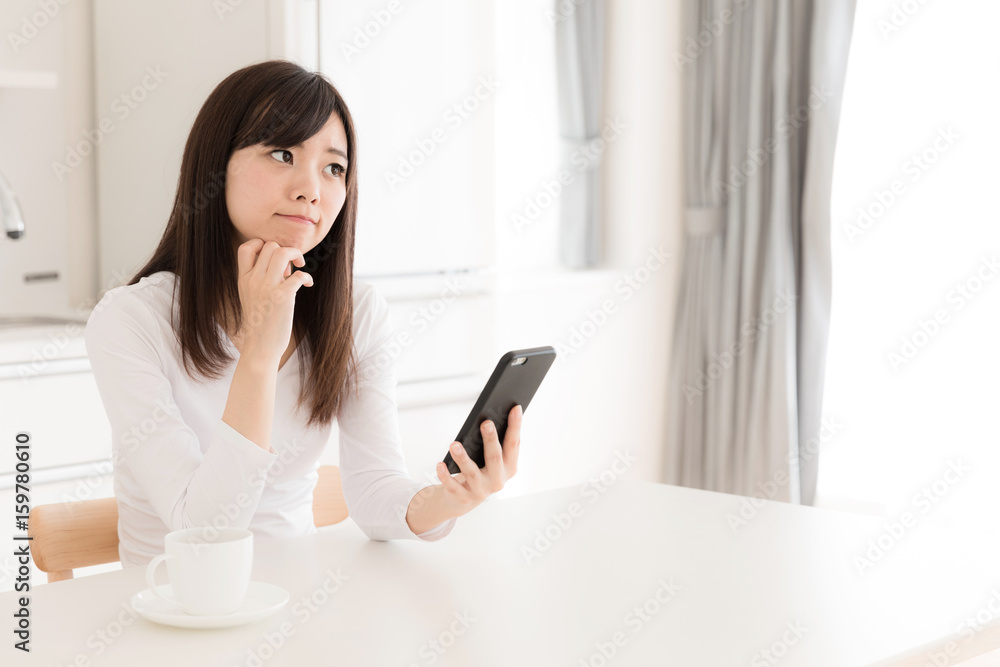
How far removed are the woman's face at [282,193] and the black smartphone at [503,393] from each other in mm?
404

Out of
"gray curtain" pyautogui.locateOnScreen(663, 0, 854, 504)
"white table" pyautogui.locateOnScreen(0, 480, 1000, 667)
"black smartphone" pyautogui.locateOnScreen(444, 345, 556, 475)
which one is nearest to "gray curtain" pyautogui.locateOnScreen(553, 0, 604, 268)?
"gray curtain" pyautogui.locateOnScreen(663, 0, 854, 504)

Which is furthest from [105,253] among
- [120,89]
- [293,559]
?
[293,559]

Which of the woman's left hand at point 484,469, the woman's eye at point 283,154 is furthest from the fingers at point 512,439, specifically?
the woman's eye at point 283,154

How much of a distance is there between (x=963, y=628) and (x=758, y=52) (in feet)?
7.30

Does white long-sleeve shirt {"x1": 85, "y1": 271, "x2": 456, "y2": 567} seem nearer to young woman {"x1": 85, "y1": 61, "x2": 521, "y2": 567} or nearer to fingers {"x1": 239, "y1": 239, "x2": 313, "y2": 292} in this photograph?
young woman {"x1": 85, "y1": 61, "x2": 521, "y2": 567}

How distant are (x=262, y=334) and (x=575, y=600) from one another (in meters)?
0.47

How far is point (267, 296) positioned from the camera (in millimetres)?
1161

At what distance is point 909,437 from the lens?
101 inches

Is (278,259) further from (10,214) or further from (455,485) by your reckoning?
(10,214)

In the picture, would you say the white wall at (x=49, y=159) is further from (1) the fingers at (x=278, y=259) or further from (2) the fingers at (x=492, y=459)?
(2) the fingers at (x=492, y=459)

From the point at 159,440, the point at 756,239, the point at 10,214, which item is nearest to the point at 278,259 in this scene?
the point at 159,440

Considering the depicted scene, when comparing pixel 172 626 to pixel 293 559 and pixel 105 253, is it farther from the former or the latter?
pixel 105 253

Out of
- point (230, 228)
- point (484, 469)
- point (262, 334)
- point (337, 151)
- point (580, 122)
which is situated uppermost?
point (580, 122)

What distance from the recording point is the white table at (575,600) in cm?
79
